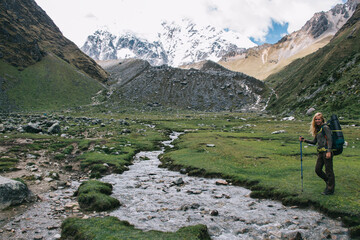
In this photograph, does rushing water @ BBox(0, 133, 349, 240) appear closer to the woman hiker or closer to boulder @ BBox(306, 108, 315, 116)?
the woman hiker

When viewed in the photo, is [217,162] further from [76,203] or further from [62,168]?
[62,168]

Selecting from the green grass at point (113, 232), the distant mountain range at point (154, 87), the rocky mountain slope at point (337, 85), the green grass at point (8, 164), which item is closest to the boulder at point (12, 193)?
the green grass at point (113, 232)

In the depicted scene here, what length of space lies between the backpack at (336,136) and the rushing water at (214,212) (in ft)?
14.5

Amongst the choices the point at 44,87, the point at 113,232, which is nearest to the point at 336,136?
the point at 113,232

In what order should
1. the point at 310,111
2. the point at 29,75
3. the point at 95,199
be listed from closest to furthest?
the point at 95,199, the point at 310,111, the point at 29,75

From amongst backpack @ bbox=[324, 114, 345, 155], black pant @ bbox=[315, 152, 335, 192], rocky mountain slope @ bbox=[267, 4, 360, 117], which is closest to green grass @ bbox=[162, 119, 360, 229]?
black pant @ bbox=[315, 152, 335, 192]

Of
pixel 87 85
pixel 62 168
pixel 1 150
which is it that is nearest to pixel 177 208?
pixel 62 168

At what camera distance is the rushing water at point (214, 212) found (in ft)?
43.4

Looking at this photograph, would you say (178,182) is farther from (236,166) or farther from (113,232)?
(113,232)

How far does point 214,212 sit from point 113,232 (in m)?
6.82

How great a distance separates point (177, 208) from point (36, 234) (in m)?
9.02

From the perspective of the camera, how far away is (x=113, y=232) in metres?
12.9

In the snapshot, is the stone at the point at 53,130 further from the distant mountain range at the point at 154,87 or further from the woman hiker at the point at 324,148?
the distant mountain range at the point at 154,87

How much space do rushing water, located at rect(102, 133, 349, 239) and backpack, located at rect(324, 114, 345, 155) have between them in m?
4.42
